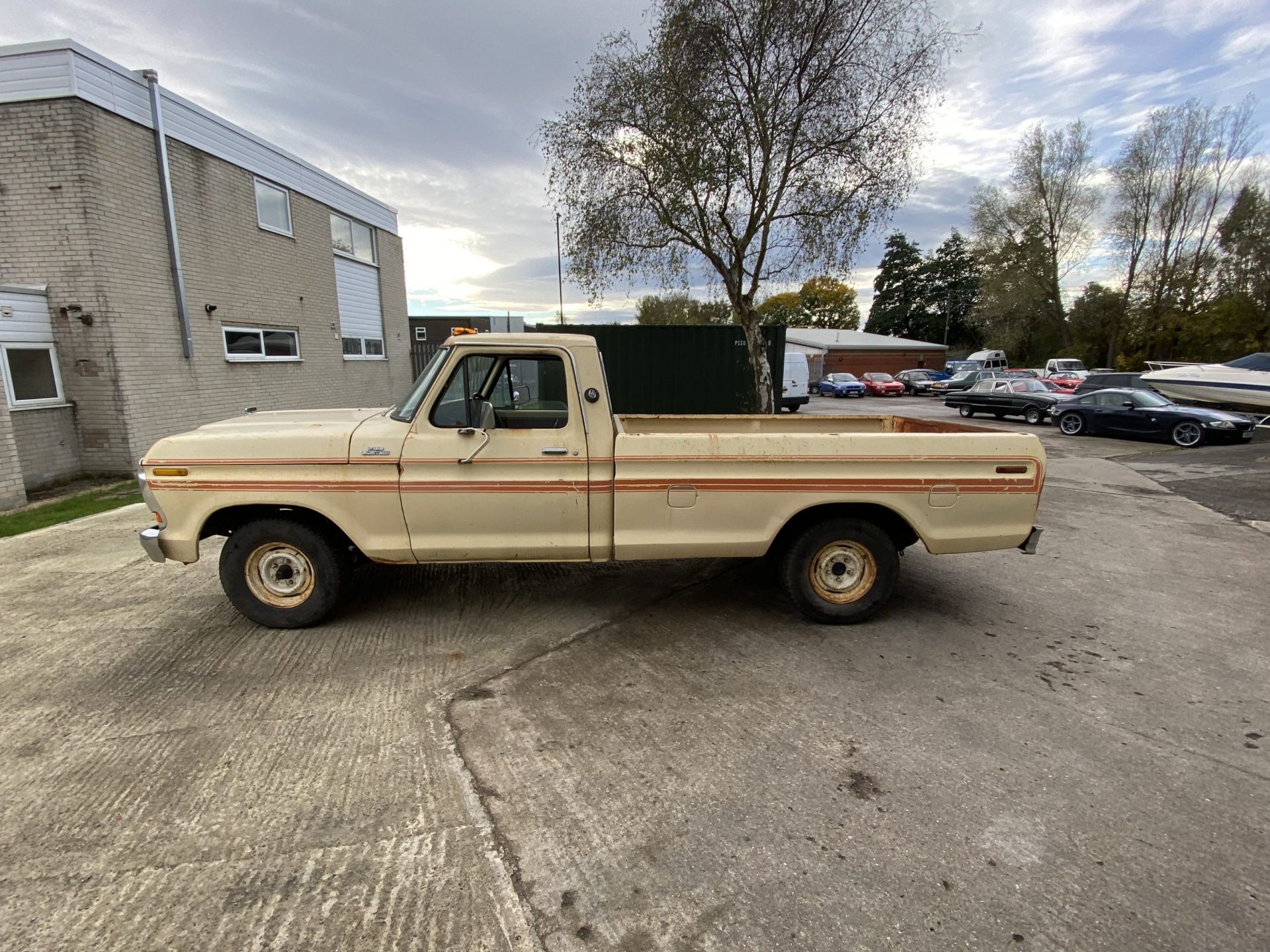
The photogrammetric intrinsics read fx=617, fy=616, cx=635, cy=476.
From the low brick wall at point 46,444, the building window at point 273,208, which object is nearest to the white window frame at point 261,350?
the building window at point 273,208

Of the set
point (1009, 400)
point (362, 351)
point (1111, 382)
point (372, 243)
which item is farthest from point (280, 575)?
point (1111, 382)

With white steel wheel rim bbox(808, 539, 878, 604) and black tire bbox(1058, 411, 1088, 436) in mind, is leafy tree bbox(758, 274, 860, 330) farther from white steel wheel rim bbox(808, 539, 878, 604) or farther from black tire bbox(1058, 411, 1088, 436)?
white steel wheel rim bbox(808, 539, 878, 604)

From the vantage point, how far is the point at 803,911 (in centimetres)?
212

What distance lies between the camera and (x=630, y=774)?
9.20ft

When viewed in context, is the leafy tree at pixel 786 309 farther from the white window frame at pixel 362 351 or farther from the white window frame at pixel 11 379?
the white window frame at pixel 11 379

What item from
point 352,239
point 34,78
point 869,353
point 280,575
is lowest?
point 280,575

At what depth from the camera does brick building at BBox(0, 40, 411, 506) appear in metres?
8.27

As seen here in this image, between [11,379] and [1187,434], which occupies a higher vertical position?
[11,379]

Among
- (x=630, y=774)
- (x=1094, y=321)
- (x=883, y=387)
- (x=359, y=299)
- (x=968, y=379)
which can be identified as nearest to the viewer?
(x=630, y=774)

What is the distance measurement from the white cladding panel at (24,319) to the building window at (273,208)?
4488mm

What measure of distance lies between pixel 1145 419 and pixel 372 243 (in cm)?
2002

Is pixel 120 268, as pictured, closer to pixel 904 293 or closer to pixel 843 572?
pixel 843 572

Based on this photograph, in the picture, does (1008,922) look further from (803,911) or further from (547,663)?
(547,663)

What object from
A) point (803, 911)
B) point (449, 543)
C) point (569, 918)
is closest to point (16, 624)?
point (449, 543)
